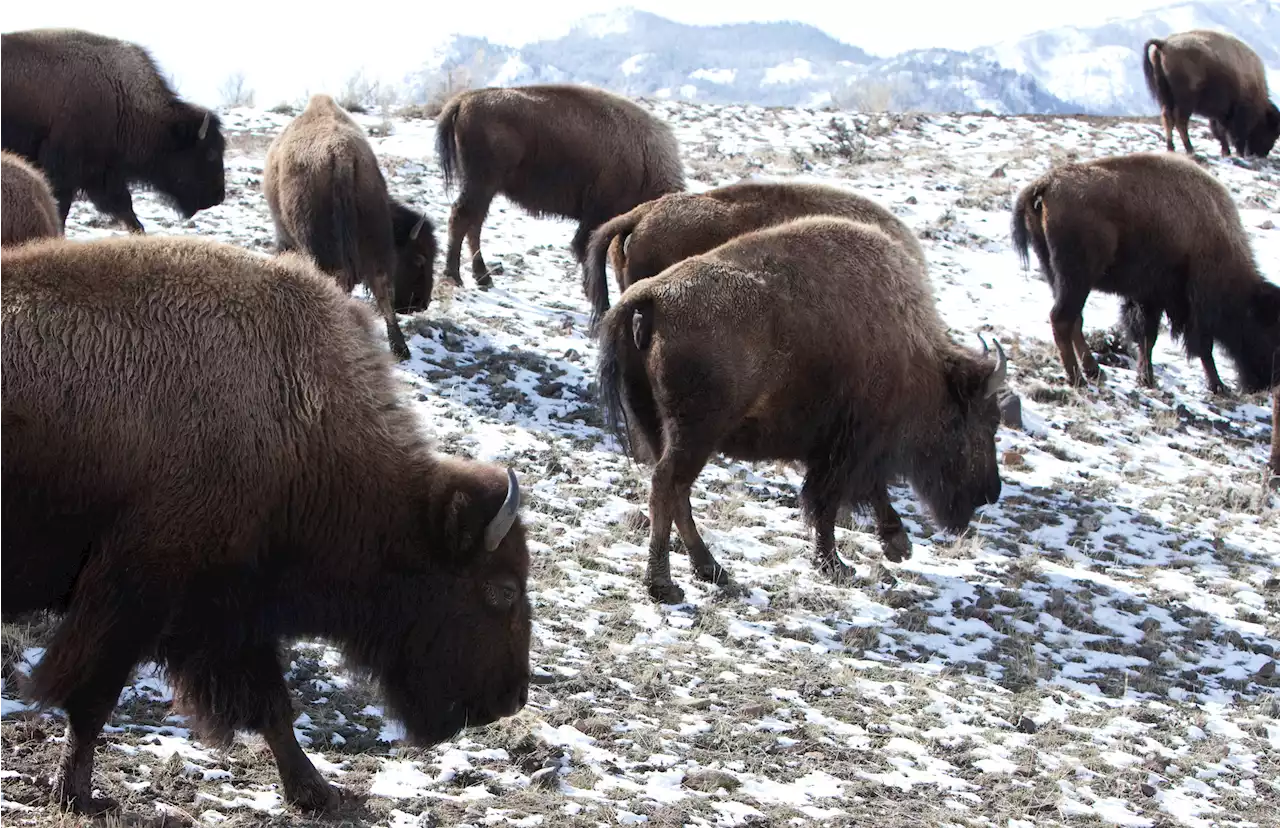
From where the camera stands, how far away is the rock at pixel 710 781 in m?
4.27

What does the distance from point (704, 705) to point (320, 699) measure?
140cm

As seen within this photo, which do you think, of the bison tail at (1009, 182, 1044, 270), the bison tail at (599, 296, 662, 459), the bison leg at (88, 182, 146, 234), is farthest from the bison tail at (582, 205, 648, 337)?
the bison tail at (1009, 182, 1044, 270)

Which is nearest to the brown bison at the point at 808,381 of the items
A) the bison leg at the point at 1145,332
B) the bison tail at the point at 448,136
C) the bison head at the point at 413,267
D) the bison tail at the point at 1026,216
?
the bison head at the point at 413,267

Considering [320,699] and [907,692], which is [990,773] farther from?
[320,699]

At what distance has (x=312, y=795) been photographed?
381 cm

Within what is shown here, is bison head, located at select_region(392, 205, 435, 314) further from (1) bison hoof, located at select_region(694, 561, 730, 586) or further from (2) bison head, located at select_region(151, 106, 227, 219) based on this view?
(1) bison hoof, located at select_region(694, 561, 730, 586)

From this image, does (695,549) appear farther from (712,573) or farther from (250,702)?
(250,702)

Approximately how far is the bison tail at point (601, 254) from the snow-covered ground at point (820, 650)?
667mm

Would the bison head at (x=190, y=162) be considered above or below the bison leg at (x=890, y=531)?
above

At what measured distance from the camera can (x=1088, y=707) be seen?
5.47m

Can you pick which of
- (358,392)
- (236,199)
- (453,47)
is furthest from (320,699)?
(453,47)

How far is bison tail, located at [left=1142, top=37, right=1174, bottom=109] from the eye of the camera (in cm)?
1684

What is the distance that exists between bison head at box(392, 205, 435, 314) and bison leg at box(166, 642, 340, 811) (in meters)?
5.85

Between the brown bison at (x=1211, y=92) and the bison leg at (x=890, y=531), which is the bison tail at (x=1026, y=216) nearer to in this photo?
the bison leg at (x=890, y=531)
